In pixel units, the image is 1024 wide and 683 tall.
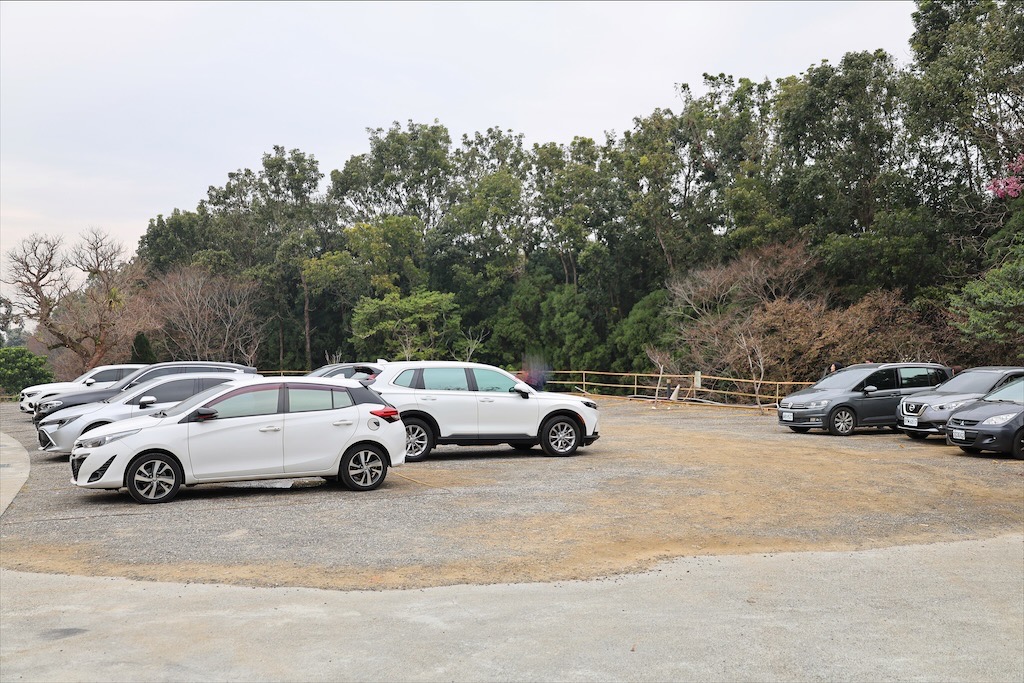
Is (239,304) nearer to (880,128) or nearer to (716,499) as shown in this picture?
(880,128)

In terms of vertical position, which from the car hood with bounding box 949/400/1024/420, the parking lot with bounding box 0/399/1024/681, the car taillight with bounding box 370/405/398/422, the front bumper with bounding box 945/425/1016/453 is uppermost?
the car taillight with bounding box 370/405/398/422

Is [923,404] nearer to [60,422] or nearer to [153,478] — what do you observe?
[153,478]

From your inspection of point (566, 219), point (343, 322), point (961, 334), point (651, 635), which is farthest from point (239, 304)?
point (651, 635)

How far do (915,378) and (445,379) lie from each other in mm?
12141

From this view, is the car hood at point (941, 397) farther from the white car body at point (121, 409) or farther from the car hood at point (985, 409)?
the white car body at point (121, 409)

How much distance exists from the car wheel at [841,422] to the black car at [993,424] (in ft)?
11.5

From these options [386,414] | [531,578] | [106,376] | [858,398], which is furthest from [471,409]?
[106,376]

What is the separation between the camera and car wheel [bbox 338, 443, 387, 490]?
477 inches

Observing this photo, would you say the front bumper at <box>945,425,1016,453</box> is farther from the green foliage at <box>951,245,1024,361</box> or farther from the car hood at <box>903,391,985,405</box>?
the green foliage at <box>951,245,1024,361</box>

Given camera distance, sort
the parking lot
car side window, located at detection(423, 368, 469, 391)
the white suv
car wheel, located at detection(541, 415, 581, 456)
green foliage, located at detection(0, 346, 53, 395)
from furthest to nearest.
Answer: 1. green foliage, located at detection(0, 346, 53, 395)
2. car wheel, located at detection(541, 415, 581, 456)
3. car side window, located at detection(423, 368, 469, 391)
4. the white suv
5. the parking lot

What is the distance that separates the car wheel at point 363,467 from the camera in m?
12.1

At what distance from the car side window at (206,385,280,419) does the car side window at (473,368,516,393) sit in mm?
4498

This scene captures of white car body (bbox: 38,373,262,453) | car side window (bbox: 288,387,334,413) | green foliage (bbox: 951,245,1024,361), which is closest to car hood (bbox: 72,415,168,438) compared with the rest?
car side window (bbox: 288,387,334,413)

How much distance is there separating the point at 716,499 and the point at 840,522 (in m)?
1.74
